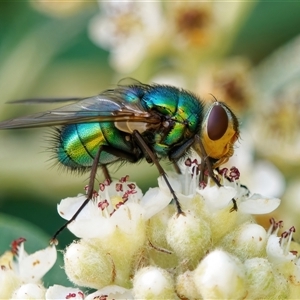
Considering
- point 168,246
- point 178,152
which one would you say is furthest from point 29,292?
point 178,152

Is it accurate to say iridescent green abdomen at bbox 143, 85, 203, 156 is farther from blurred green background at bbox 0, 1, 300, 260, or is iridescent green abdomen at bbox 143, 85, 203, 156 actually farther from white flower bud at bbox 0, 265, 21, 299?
blurred green background at bbox 0, 1, 300, 260

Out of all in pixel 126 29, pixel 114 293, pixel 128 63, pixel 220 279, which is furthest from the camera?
pixel 126 29

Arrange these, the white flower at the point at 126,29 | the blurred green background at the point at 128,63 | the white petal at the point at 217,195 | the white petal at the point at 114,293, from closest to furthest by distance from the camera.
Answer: the white petal at the point at 114,293 < the white petal at the point at 217,195 < the blurred green background at the point at 128,63 < the white flower at the point at 126,29

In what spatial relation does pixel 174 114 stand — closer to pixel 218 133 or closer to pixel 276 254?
pixel 218 133

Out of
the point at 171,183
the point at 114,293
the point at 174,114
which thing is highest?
the point at 174,114

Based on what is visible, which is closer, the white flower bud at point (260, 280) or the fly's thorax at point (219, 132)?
the white flower bud at point (260, 280)

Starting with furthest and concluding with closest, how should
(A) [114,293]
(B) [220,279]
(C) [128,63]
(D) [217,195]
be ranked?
(C) [128,63], (D) [217,195], (A) [114,293], (B) [220,279]

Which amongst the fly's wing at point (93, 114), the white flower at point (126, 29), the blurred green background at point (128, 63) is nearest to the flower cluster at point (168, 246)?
the fly's wing at point (93, 114)

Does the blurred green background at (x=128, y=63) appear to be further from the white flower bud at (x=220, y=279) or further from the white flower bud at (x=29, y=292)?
the white flower bud at (x=220, y=279)
